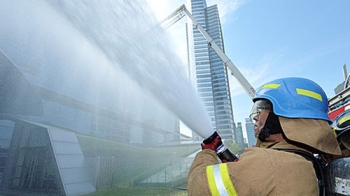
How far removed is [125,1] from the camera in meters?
2.92

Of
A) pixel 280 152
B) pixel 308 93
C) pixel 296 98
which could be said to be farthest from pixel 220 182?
pixel 308 93

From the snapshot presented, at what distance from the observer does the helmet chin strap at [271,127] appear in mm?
1267

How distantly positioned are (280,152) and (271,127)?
432 mm

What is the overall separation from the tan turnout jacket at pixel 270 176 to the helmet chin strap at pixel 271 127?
15.2 inches

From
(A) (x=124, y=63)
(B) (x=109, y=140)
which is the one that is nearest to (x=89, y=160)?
(B) (x=109, y=140)

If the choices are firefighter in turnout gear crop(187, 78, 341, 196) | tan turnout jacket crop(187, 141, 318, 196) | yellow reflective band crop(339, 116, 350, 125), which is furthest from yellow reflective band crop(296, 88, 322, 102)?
tan turnout jacket crop(187, 141, 318, 196)

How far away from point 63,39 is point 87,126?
109 inches

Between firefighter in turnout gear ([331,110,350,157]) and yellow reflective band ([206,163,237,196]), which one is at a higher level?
firefighter in turnout gear ([331,110,350,157])

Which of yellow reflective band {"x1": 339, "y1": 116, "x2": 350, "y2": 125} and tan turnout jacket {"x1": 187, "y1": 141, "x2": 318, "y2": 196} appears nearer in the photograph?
tan turnout jacket {"x1": 187, "y1": 141, "x2": 318, "y2": 196}

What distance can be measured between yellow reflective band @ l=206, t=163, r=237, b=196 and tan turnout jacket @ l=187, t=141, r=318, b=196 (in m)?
0.01

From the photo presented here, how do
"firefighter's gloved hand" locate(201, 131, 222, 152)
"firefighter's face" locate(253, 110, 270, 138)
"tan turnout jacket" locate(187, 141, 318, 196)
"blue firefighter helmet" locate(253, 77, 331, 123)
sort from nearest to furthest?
"tan turnout jacket" locate(187, 141, 318, 196)
"blue firefighter helmet" locate(253, 77, 331, 123)
"firefighter's face" locate(253, 110, 270, 138)
"firefighter's gloved hand" locate(201, 131, 222, 152)

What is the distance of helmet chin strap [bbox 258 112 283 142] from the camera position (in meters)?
1.27

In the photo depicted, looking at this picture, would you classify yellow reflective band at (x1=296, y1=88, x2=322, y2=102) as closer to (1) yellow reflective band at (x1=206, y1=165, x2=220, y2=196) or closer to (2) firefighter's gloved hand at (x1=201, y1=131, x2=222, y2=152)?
(2) firefighter's gloved hand at (x1=201, y1=131, x2=222, y2=152)

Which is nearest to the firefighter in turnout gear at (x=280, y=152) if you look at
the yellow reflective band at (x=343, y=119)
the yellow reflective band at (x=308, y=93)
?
the yellow reflective band at (x=308, y=93)
